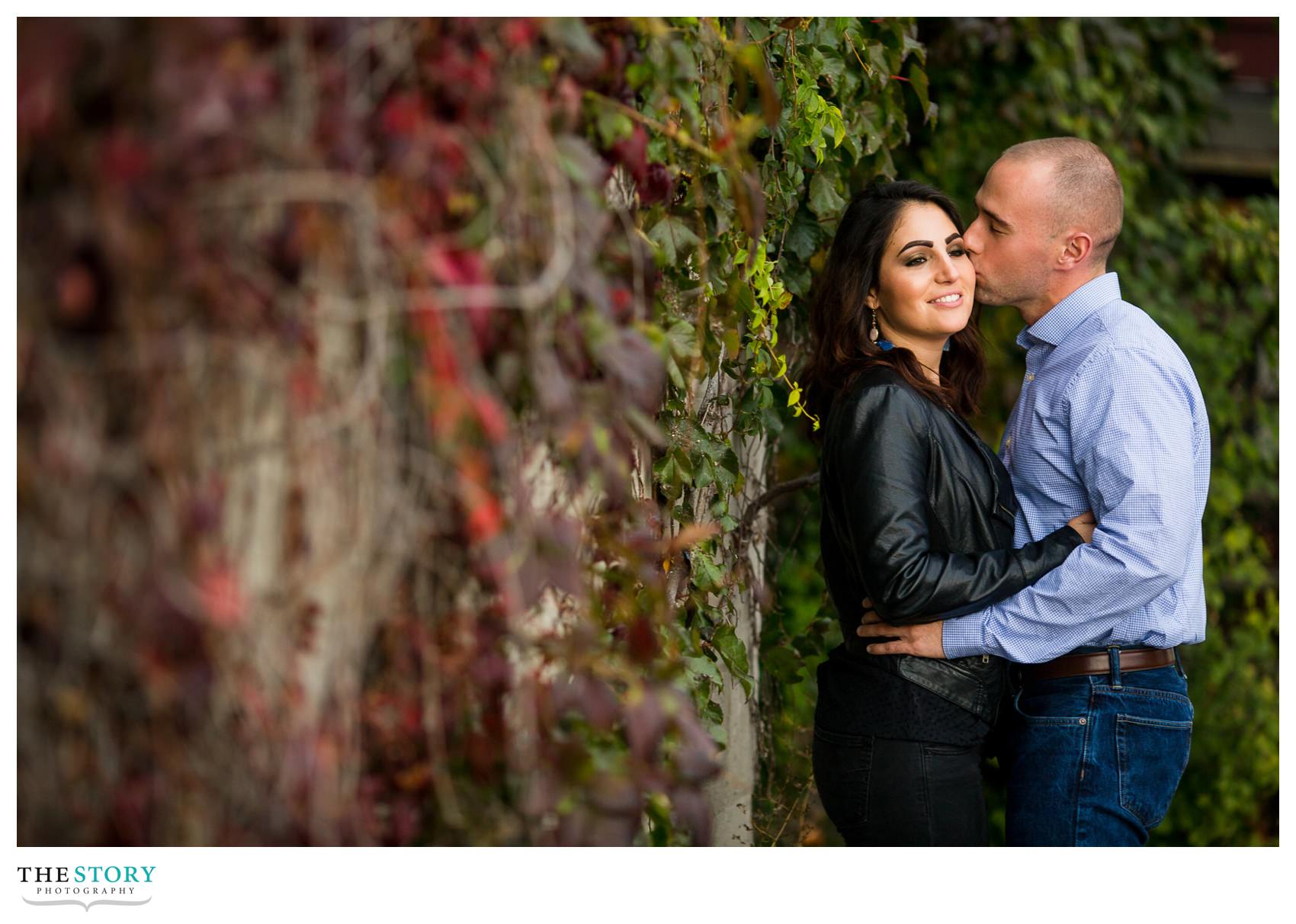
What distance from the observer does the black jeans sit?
6.22ft

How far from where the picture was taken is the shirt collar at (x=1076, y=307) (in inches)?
84.0

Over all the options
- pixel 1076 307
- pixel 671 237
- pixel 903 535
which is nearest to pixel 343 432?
pixel 671 237

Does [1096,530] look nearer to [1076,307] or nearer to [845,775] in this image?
[1076,307]

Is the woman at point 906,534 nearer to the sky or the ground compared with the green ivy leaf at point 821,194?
nearer to the ground

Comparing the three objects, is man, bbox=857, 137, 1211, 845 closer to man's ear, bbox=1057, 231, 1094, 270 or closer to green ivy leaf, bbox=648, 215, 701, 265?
man's ear, bbox=1057, 231, 1094, 270

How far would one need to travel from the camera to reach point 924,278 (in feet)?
6.83

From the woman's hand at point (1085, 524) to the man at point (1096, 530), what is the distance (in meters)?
0.02

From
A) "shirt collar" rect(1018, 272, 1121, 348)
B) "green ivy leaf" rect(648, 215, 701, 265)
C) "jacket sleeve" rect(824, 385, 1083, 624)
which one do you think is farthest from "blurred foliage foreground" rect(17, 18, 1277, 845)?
"shirt collar" rect(1018, 272, 1121, 348)

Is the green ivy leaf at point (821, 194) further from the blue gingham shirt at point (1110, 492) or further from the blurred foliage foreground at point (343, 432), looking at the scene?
the blurred foliage foreground at point (343, 432)

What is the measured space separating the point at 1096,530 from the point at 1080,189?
0.68 m

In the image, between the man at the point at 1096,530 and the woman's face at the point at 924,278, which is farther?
the woman's face at the point at 924,278

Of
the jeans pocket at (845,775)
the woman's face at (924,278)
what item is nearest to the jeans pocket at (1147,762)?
the jeans pocket at (845,775)

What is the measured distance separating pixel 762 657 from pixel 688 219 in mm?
1168
